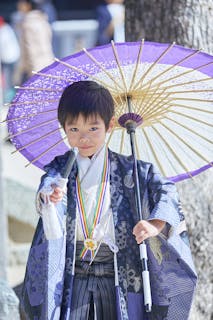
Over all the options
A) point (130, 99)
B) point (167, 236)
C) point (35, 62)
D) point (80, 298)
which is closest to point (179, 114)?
point (130, 99)

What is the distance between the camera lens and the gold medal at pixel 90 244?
3627 mm

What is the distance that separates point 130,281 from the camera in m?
3.65

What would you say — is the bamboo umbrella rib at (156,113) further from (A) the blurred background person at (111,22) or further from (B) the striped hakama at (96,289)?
(A) the blurred background person at (111,22)

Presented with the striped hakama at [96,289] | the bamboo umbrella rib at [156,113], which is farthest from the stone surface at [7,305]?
the bamboo umbrella rib at [156,113]

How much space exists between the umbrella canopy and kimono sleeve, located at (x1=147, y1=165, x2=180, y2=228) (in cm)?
33

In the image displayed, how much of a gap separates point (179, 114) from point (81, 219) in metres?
0.69

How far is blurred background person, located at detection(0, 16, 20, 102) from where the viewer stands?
13055mm

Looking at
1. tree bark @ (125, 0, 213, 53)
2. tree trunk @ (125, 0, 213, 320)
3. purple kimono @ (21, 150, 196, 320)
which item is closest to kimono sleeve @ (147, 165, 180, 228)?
purple kimono @ (21, 150, 196, 320)

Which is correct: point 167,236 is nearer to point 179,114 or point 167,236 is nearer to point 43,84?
point 179,114

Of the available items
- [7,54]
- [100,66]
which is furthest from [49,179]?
[7,54]

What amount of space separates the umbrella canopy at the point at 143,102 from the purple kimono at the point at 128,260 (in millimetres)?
311

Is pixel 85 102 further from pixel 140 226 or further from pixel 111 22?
pixel 111 22

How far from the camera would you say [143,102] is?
3881 millimetres

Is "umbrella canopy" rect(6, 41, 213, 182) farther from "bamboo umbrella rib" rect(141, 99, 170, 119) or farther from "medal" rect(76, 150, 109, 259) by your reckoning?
"medal" rect(76, 150, 109, 259)
